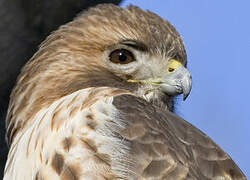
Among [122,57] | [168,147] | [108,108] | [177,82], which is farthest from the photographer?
[122,57]

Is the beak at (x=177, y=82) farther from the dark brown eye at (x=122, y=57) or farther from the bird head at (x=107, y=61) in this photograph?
the dark brown eye at (x=122, y=57)

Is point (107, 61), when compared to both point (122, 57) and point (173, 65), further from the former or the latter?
point (173, 65)

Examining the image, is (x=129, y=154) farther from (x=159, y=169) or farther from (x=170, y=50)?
(x=170, y=50)

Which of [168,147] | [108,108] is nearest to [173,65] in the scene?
[108,108]

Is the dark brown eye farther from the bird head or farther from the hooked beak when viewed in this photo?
the hooked beak

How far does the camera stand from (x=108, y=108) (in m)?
3.75

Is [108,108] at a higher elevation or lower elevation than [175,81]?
lower

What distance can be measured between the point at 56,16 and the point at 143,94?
0.73 m

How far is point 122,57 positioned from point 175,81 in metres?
0.30

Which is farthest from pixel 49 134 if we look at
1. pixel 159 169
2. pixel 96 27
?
pixel 96 27

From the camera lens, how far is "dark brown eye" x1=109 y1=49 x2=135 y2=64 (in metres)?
4.35

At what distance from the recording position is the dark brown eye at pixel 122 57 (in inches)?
171

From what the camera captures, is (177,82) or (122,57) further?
(122,57)

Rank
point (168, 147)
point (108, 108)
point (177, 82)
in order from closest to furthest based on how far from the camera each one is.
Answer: point (168, 147) < point (108, 108) < point (177, 82)
